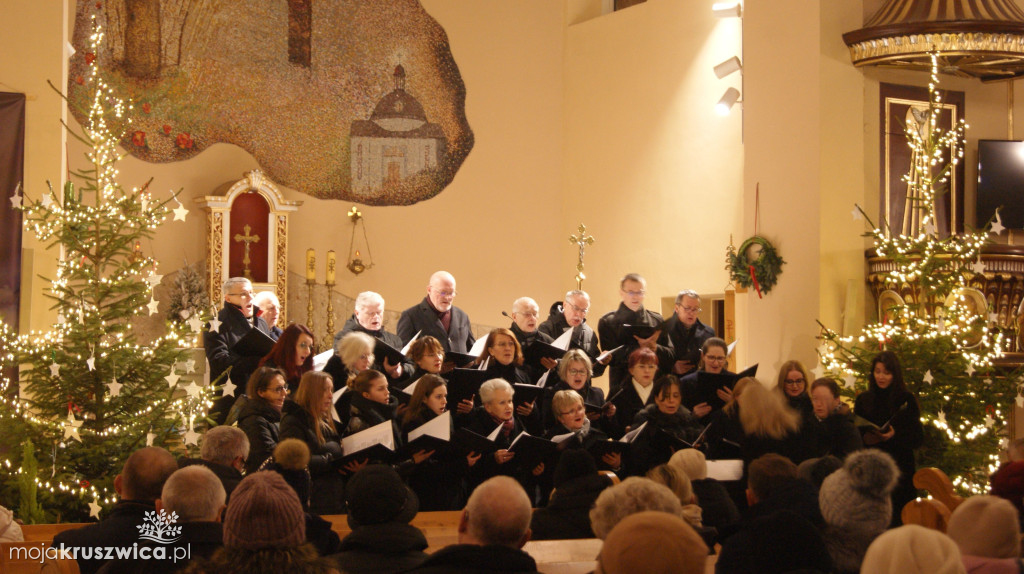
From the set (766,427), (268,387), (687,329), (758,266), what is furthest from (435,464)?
(758,266)

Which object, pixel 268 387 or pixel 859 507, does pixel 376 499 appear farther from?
pixel 268 387

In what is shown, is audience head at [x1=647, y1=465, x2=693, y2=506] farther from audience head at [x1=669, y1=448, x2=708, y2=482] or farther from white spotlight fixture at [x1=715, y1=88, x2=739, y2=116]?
white spotlight fixture at [x1=715, y1=88, x2=739, y2=116]

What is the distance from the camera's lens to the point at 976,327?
7.54 m

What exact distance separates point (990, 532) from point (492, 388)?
3178mm

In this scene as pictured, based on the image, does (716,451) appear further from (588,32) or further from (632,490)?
(588,32)

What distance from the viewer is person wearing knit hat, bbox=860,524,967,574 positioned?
2.49 m

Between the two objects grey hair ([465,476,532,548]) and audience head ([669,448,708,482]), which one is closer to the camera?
grey hair ([465,476,532,548])

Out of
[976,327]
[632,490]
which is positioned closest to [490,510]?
[632,490]

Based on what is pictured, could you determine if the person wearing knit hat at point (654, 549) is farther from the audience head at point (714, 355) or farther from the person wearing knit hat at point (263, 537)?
the audience head at point (714, 355)

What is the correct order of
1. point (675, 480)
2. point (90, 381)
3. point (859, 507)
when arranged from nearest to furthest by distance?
point (859, 507) → point (675, 480) → point (90, 381)

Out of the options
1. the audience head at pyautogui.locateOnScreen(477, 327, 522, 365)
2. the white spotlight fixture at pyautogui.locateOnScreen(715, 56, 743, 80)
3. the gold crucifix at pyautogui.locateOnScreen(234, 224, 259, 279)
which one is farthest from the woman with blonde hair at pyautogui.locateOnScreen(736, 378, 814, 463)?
the gold crucifix at pyautogui.locateOnScreen(234, 224, 259, 279)

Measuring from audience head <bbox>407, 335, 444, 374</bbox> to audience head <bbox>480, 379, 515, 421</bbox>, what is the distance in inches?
24.2

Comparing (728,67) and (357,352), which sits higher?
(728,67)

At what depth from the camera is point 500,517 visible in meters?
2.90
